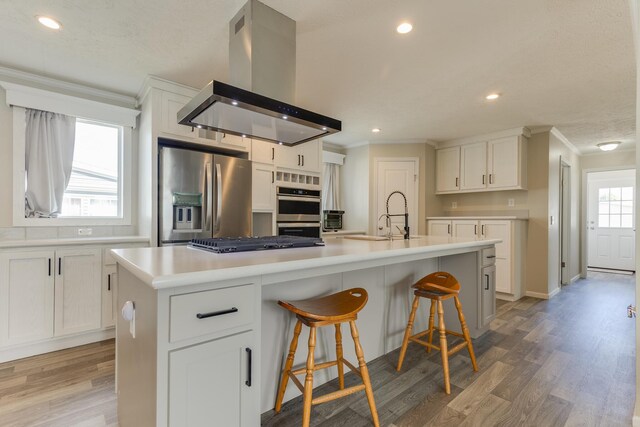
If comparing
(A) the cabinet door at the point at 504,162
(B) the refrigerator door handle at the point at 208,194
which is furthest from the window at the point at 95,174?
(A) the cabinet door at the point at 504,162

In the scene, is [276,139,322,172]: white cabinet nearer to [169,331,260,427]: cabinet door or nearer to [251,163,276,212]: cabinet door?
[251,163,276,212]: cabinet door

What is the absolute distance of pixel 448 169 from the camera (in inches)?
201

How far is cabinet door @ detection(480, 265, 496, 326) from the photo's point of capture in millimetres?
2676

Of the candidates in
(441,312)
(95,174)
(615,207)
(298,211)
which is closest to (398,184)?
(298,211)

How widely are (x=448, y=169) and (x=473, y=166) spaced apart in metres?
0.41

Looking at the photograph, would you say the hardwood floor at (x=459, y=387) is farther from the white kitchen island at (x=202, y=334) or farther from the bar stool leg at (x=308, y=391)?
the white kitchen island at (x=202, y=334)

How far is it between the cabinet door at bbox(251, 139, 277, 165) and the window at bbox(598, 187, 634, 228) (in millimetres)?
7335

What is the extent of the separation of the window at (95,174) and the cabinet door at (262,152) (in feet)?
4.62

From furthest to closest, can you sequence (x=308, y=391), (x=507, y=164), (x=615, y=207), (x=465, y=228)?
(x=615, y=207) < (x=465, y=228) < (x=507, y=164) < (x=308, y=391)

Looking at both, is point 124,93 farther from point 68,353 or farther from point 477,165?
point 477,165

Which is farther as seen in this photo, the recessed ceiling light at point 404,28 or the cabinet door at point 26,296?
the cabinet door at point 26,296

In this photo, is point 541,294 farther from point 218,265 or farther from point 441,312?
point 218,265

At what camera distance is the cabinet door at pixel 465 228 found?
4.51 meters

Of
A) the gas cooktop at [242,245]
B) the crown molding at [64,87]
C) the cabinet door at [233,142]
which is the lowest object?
the gas cooktop at [242,245]
